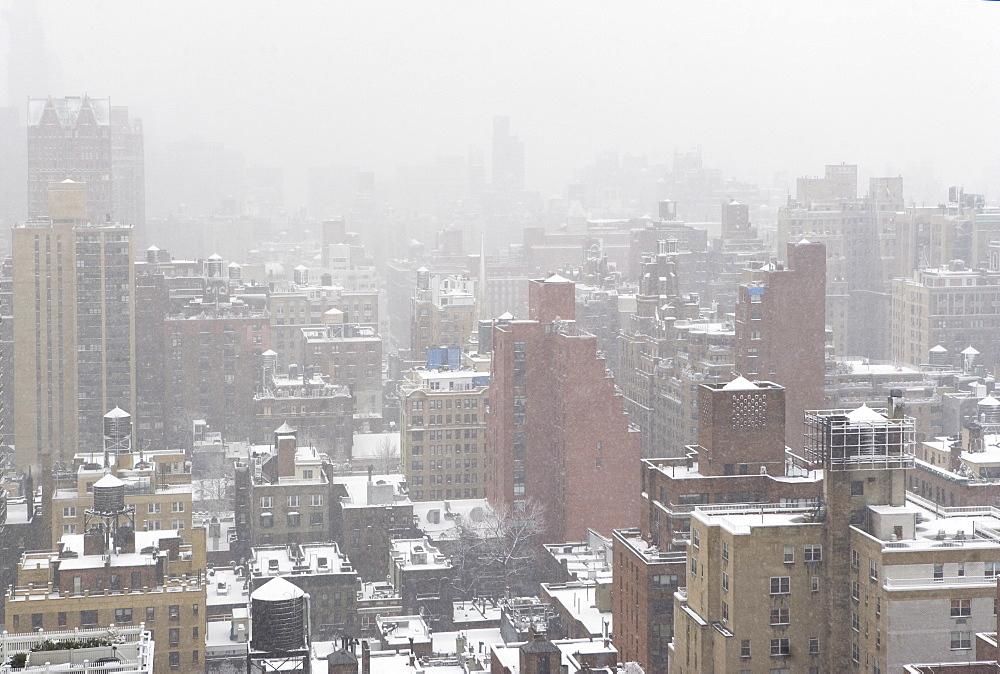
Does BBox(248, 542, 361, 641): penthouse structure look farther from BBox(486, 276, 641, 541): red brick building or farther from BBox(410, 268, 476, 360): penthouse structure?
BBox(410, 268, 476, 360): penthouse structure

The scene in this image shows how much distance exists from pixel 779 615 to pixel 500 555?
10.3 m

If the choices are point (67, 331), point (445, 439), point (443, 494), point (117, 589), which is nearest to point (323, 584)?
point (117, 589)

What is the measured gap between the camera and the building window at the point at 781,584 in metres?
12.4

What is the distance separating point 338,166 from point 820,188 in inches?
697

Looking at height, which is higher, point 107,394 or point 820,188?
point 820,188

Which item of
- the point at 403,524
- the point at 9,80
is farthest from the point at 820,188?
the point at 403,524

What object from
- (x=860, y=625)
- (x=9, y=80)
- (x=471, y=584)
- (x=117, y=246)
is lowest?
(x=471, y=584)

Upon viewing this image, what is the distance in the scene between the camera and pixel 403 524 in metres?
23.6

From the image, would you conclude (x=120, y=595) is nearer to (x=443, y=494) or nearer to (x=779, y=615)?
(x=779, y=615)

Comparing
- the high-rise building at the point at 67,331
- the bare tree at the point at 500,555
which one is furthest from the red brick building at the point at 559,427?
the high-rise building at the point at 67,331

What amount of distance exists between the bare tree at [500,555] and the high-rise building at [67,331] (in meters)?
Answer: 11.5

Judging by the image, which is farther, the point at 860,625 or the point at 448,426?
the point at 448,426

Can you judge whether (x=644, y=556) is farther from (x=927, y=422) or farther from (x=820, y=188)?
(x=820, y=188)

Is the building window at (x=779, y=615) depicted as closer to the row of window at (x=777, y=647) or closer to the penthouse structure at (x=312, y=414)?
the row of window at (x=777, y=647)
